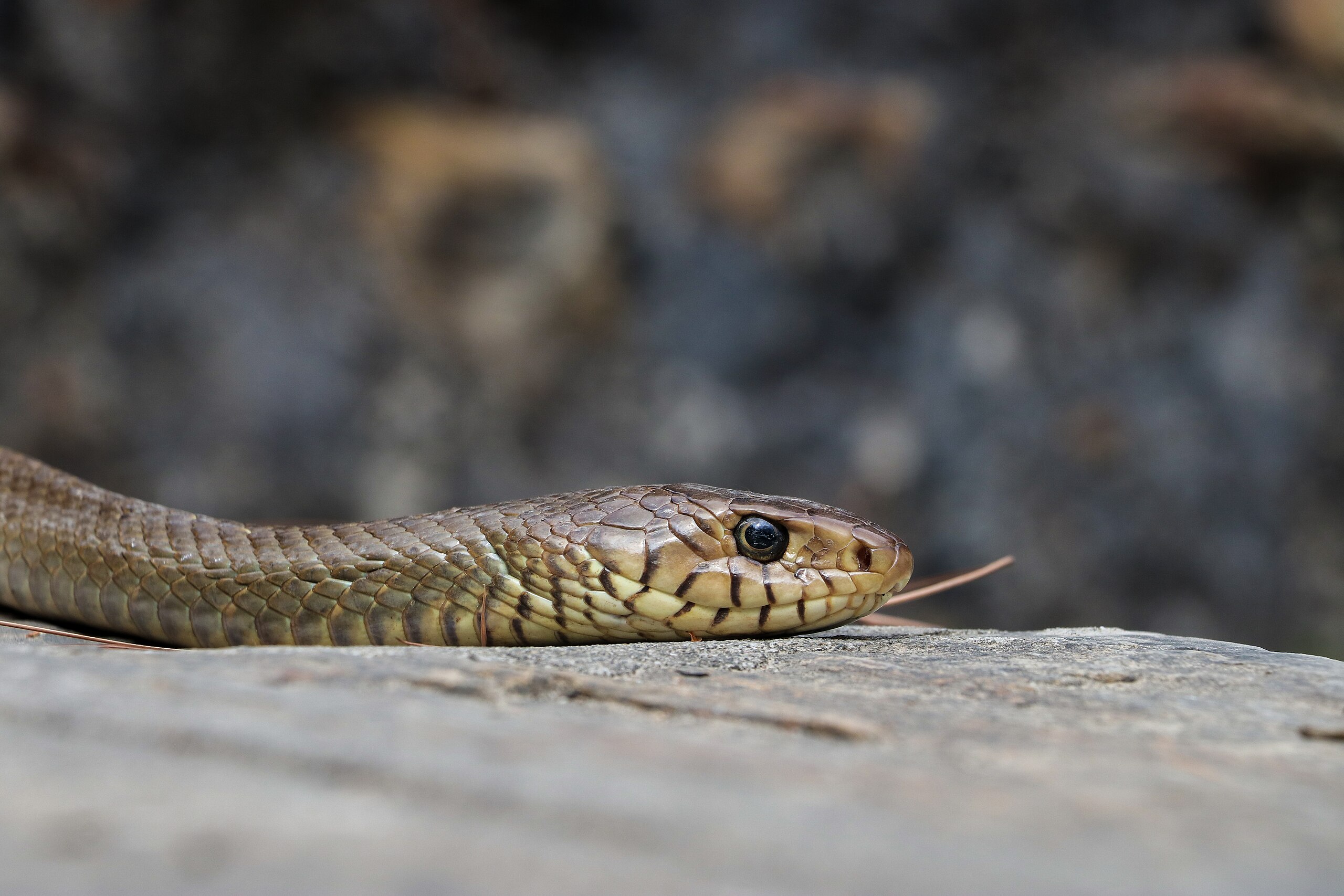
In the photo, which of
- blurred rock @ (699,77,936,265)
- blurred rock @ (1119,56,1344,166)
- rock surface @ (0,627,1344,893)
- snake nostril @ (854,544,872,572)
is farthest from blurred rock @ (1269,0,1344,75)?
rock surface @ (0,627,1344,893)

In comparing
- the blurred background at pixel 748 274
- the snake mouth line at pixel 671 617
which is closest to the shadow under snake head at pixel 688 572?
the snake mouth line at pixel 671 617

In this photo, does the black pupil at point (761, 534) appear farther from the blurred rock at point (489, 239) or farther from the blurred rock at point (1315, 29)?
the blurred rock at point (1315, 29)

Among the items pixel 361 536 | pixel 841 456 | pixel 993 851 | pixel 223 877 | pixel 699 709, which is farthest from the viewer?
pixel 841 456

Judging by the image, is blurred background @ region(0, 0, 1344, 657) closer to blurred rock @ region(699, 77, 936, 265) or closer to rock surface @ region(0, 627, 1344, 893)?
blurred rock @ region(699, 77, 936, 265)

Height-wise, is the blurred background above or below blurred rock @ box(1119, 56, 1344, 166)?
below

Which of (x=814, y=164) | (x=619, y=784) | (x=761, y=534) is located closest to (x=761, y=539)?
(x=761, y=534)

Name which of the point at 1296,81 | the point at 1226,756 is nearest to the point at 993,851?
the point at 1226,756

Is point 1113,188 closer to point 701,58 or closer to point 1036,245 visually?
point 1036,245
